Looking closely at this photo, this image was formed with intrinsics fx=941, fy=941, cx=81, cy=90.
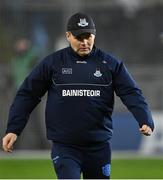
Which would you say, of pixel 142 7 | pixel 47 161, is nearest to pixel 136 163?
pixel 47 161

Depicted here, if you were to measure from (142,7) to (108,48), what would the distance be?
0.88m

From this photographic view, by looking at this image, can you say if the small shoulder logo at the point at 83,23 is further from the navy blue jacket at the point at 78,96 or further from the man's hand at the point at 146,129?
the man's hand at the point at 146,129

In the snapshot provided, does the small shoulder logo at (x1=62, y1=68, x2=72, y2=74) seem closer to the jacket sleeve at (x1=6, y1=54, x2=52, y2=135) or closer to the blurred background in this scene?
the jacket sleeve at (x1=6, y1=54, x2=52, y2=135)

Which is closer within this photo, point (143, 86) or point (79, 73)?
point (79, 73)

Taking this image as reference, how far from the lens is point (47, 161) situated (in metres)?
14.6

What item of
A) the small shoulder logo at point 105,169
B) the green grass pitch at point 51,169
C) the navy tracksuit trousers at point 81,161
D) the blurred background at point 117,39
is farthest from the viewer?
the blurred background at point 117,39

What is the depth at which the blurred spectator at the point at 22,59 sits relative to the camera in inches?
622

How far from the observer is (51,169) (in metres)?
13.5

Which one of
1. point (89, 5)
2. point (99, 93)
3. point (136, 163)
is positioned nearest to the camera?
point (99, 93)

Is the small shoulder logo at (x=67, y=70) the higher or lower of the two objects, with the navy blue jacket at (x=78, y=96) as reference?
higher

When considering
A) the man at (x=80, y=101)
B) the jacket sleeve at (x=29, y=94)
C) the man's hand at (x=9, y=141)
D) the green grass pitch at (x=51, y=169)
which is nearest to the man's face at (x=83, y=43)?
the man at (x=80, y=101)

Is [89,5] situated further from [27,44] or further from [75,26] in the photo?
[75,26]

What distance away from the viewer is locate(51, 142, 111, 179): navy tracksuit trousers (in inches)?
305

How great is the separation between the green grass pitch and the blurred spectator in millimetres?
1678
